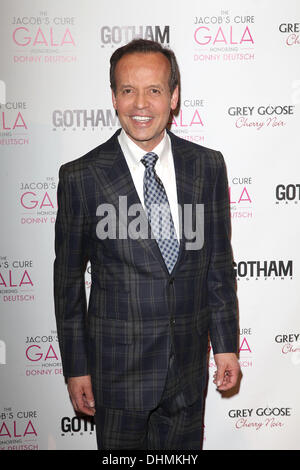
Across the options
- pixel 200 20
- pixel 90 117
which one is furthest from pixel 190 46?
pixel 90 117

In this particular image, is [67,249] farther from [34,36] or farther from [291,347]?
[291,347]

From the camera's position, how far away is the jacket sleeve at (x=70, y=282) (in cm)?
167

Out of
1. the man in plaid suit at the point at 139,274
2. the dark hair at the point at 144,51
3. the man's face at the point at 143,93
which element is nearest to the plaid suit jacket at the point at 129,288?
the man in plaid suit at the point at 139,274

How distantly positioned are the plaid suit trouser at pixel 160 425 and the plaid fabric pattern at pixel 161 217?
0.35m

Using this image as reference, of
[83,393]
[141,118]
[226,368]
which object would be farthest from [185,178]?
[83,393]

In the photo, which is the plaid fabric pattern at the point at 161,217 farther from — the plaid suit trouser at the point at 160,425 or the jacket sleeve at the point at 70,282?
the plaid suit trouser at the point at 160,425

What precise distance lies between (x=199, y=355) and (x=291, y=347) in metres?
0.83

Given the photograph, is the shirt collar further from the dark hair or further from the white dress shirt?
the dark hair

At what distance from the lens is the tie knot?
5.57 ft

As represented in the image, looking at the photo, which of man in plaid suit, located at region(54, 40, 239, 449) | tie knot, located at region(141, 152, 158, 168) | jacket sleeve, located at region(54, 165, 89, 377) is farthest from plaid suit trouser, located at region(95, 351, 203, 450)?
tie knot, located at region(141, 152, 158, 168)

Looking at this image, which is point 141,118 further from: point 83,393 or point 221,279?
point 83,393

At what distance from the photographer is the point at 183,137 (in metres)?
2.28

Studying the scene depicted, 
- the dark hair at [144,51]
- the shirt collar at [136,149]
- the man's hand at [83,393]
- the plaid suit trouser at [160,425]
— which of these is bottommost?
the plaid suit trouser at [160,425]

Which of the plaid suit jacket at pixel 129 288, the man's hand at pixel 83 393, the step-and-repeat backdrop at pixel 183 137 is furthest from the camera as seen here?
the step-and-repeat backdrop at pixel 183 137
